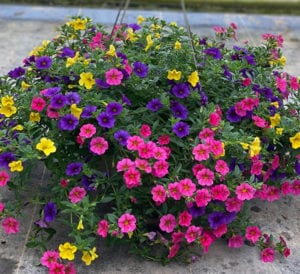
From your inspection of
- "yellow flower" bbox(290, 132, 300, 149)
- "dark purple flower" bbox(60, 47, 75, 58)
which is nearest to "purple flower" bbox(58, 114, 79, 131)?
"dark purple flower" bbox(60, 47, 75, 58)

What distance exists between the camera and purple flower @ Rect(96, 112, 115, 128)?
1896mm

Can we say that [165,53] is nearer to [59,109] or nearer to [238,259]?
[59,109]

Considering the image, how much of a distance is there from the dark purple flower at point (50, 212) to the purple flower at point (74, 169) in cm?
13

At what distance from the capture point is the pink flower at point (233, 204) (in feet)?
6.33

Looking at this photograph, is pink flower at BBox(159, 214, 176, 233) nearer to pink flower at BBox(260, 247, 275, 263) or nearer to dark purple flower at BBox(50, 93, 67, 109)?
pink flower at BBox(260, 247, 275, 263)

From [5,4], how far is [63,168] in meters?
3.68

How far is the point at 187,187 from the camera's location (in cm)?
184

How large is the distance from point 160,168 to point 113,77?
1.31ft

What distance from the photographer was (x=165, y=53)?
2.27 metres

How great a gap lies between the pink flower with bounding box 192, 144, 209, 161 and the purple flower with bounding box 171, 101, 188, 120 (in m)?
0.19

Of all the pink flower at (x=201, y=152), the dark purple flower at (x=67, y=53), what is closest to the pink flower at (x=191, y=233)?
the pink flower at (x=201, y=152)

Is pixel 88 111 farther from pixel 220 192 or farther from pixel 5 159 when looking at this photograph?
pixel 220 192

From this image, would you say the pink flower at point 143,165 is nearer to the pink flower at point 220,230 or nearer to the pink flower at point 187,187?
the pink flower at point 187,187

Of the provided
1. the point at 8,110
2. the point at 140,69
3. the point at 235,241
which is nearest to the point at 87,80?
the point at 140,69
